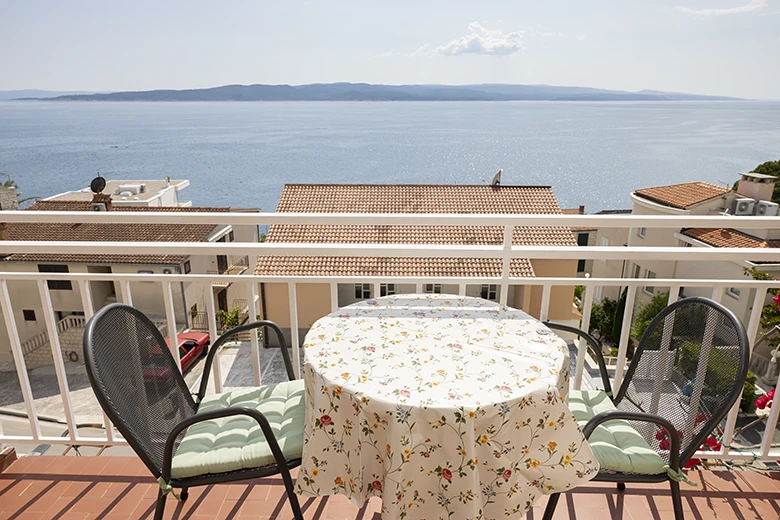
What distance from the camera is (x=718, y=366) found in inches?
60.4

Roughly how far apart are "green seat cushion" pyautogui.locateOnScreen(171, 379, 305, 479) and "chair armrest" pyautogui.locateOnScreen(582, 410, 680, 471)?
2.88 feet

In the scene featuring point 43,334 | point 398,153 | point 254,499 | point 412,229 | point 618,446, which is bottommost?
point 43,334

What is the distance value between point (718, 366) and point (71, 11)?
87.2 meters

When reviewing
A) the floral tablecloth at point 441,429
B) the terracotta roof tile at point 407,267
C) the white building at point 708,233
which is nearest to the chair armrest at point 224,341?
the floral tablecloth at point 441,429

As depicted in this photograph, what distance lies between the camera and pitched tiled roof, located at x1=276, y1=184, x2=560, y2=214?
17.1 meters

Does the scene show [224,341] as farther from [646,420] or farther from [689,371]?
[689,371]

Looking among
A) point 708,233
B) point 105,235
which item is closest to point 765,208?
point 708,233

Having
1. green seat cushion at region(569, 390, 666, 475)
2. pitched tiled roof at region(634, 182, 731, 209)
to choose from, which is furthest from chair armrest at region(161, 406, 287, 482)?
pitched tiled roof at region(634, 182, 731, 209)

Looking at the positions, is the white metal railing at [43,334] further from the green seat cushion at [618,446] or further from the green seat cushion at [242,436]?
the green seat cushion at [618,446]

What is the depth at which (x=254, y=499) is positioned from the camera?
1.91 meters

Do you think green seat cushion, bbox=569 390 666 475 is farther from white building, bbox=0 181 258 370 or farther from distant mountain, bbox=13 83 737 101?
distant mountain, bbox=13 83 737 101

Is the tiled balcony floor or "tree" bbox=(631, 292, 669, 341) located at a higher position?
the tiled balcony floor

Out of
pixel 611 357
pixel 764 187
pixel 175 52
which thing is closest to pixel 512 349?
pixel 611 357

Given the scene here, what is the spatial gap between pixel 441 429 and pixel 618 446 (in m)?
0.73
